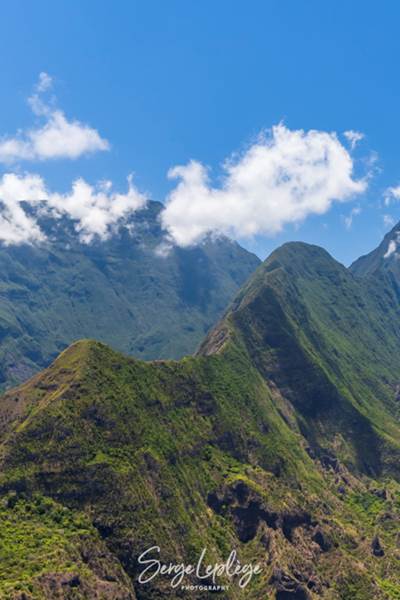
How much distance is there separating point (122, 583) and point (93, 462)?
115ft

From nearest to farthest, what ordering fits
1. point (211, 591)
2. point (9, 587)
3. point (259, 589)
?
point (9, 587), point (211, 591), point (259, 589)

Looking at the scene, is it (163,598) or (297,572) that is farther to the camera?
(297,572)

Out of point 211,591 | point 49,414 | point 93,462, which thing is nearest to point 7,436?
point 49,414

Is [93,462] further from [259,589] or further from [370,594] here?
[370,594]

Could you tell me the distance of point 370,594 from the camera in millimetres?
195625
